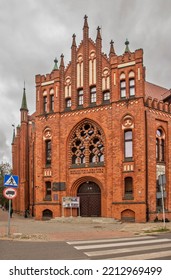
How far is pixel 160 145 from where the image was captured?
31625 millimetres

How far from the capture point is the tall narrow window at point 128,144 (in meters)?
30.1

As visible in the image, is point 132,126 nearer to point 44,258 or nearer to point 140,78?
point 140,78

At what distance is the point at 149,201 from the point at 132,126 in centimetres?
617

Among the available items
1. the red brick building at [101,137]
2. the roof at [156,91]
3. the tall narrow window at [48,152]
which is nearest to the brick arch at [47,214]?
the red brick building at [101,137]

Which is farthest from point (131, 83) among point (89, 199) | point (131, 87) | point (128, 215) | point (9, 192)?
point (9, 192)

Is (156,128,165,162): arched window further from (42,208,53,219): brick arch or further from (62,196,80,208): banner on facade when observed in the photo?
(42,208,53,219): brick arch

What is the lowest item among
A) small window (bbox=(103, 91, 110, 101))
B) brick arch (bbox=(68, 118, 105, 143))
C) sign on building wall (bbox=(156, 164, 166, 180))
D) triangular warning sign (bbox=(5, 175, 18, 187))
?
triangular warning sign (bbox=(5, 175, 18, 187))

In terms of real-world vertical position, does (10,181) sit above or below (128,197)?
above

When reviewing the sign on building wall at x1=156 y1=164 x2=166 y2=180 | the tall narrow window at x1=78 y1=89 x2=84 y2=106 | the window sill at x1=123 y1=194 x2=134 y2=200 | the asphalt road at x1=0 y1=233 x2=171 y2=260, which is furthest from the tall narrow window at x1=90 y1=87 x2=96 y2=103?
the asphalt road at x1=0 y1=233 x2=171 y2=260

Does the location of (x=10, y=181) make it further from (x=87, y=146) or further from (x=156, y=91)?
(x=156, y=91)

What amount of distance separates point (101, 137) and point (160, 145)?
16.8 ft

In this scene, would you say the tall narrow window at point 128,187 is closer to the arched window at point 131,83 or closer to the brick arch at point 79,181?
the brick arch at point 79,181

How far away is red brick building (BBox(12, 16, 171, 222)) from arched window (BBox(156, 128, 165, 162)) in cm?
9

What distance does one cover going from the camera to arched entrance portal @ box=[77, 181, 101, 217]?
31703 mm
